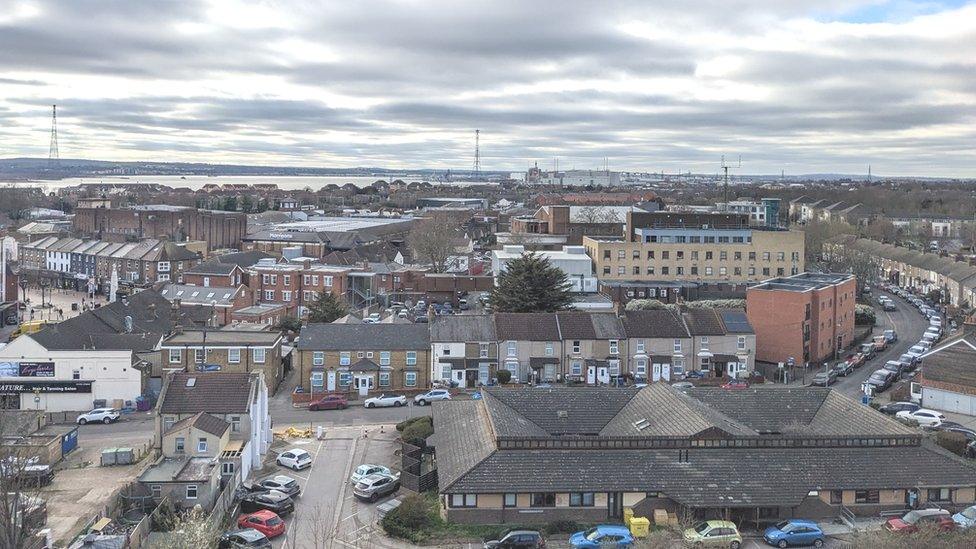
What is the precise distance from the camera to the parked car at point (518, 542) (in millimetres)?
21578

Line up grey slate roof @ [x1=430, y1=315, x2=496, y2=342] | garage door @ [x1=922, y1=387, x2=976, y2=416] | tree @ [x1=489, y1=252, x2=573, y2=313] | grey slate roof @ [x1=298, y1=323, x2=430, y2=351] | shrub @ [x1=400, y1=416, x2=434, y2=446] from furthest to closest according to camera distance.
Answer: tree @ [x1=489, y1=252, x2=573, y2=313], grey slate roof @ [x1=430, y1=315, x2=496, y2=342], grey slate roof @ [x1=298, y1=323, x2=430, y2=351], garage door @ [x1=922, y1=387, x2=976, y2=416], shrub @ [x1=400, y1=416, x2=434, y2=446]

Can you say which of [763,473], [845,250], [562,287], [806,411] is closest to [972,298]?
[845,250]

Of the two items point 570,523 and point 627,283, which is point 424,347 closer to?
point 570,523

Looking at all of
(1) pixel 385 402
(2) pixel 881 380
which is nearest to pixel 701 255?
(2) pixel 881 380

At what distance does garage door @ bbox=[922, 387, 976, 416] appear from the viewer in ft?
113

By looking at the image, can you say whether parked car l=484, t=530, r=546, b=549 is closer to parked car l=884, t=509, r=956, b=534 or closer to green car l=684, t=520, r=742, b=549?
green car l=684, t=520, r=742, b=549

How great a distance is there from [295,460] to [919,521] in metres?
17.4

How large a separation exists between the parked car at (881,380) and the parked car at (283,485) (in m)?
25.5

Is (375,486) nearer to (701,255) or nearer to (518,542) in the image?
(518,542)

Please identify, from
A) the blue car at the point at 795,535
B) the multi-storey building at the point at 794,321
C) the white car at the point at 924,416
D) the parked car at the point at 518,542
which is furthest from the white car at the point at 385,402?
the white car at the point at 924,416

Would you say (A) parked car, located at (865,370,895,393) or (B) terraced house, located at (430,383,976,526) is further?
(A) parked car, located at (865,370,895,393)

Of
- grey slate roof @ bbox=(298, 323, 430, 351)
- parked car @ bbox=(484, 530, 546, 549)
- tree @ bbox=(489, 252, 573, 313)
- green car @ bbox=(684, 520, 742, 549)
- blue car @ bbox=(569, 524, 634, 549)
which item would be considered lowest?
parked car @ bbox=(484, 530, 546, 549)

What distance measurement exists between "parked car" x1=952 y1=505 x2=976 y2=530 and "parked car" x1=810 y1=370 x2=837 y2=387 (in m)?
16.0

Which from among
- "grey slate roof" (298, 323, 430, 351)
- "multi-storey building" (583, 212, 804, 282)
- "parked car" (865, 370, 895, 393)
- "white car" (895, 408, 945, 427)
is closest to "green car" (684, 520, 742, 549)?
"white car" (895, 408, 945, 427)
